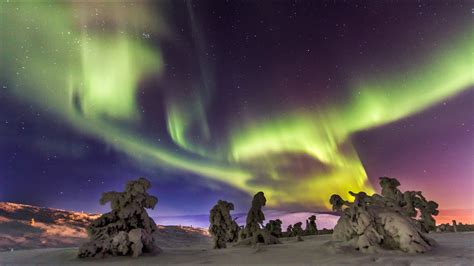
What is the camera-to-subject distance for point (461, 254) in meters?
8.12

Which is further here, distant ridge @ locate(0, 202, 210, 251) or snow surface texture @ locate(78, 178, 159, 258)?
distant ridge @ locate(0, 202, 210, 251)

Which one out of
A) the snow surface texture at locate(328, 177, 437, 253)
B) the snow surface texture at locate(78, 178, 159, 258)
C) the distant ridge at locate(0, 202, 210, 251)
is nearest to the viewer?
the snow surface texture at locate(328, 177, 437, 253)

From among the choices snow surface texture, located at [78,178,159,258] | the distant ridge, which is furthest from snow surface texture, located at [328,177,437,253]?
the distant ridge

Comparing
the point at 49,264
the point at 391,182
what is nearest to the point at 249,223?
the point at 391,182

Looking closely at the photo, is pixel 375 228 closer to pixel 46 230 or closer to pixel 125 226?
pixel 125 226

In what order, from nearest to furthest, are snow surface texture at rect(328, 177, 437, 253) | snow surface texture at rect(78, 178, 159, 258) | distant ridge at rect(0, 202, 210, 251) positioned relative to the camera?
1. snow surface texture at rect(328, 177, 437, 253)
2. snow surface texture at rect(78, 178, 159, 258)
3. distant ridge at rect(0, 202, 210, 251)

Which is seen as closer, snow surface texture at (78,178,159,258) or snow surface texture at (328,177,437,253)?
snow surface texture at (328,177,437,253)

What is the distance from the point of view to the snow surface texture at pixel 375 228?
9.14 m

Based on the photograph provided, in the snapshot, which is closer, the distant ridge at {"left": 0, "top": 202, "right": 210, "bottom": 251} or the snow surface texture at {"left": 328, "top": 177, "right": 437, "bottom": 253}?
the snow surface texture at {"left": 328, "top": 177, "right": 437, "bottom": 253}

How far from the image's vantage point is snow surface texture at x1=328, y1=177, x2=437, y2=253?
914cm

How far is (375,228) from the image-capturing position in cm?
988

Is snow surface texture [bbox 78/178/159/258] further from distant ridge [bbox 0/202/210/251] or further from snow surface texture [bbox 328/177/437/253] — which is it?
distant ridge [bbox 0/202/210/251]

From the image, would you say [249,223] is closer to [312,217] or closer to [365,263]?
[365,263]

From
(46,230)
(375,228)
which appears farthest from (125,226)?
(46,230)
